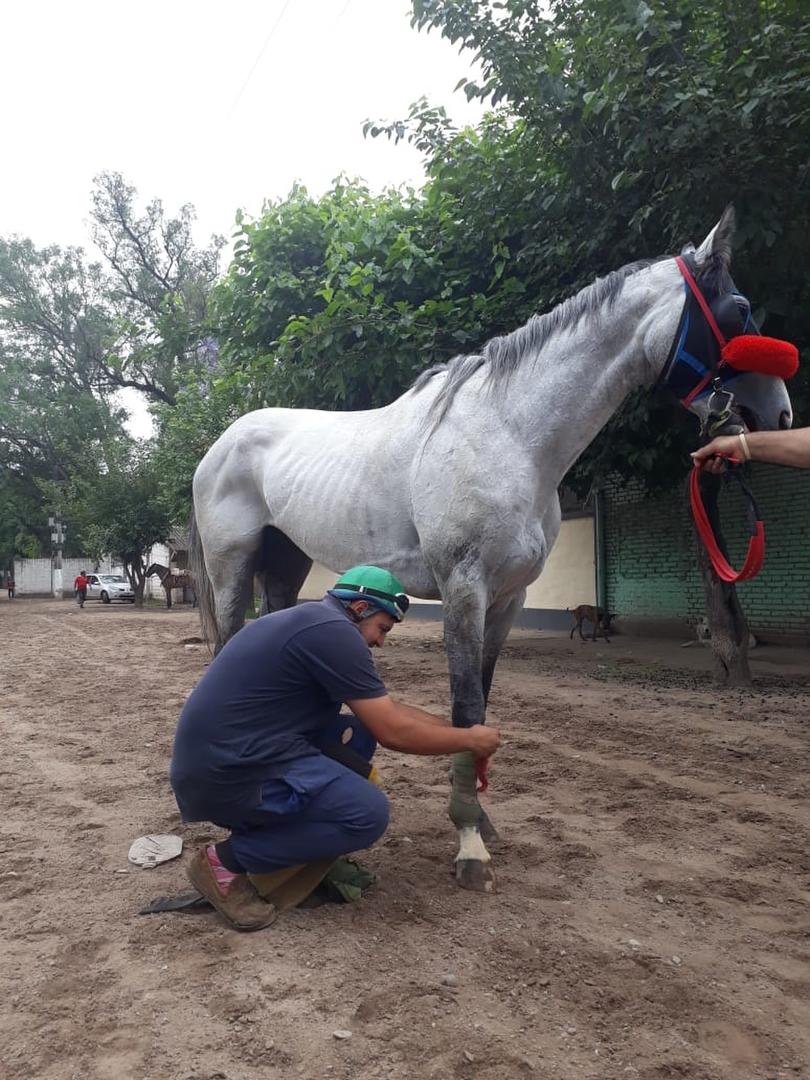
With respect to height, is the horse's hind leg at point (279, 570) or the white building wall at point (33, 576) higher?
the white building wall at point (33, 576)

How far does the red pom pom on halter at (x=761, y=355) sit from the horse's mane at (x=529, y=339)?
1.80 ft

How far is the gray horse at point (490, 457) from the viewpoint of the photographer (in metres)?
2.92

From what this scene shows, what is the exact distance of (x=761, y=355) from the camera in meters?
2.74

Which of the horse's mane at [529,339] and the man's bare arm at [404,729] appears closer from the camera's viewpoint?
the man's bare arm at [404,729]

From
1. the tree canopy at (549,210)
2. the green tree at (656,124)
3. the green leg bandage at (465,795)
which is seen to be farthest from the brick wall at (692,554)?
the green leg bandage at (465,795)

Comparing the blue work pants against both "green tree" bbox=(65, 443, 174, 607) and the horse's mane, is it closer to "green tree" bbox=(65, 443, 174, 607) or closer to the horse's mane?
the horse's mane

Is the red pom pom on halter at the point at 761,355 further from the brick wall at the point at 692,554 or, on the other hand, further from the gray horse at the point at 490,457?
the brick wall at the point at 692,554

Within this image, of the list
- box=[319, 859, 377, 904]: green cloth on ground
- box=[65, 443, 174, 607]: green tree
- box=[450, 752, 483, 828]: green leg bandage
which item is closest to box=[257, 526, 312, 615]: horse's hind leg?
box=[450, 752, 483, 828]: green leg bandage

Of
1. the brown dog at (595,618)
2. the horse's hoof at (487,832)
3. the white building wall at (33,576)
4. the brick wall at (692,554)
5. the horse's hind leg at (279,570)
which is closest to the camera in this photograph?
the horse's hoof at (487,832)

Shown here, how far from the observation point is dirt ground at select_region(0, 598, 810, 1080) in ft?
6.07

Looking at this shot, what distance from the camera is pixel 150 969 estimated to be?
2.22m

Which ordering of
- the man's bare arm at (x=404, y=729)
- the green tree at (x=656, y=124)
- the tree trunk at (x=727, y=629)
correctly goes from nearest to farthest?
1. the man's bare arm at (x=404, y=729)
2. the green tree at (x=656, y=124)
3. the tree trunk at (x=727, y=629)

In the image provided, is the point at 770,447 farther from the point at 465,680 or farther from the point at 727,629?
the point at 727,629

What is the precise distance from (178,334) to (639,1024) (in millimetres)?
11845
